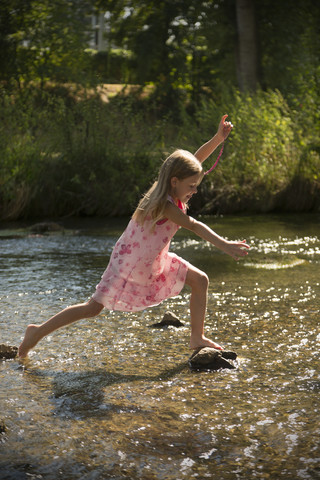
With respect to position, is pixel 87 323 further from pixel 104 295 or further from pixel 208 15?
pixel 208 15

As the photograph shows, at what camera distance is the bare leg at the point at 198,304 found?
470 cm

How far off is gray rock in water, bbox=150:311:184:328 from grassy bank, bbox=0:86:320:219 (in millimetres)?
7366

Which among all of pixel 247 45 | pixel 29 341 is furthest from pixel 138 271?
pixel 247 45

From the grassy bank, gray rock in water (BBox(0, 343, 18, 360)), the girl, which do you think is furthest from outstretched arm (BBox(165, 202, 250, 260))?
the grassy bank

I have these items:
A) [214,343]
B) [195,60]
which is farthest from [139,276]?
[195,60]

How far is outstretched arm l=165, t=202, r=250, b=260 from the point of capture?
4270 mm

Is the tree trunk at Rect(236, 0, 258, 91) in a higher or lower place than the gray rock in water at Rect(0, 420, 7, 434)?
higher

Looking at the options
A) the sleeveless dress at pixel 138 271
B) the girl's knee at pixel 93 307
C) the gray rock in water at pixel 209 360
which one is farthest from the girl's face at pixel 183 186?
the gray rock in water at pixel 209 360

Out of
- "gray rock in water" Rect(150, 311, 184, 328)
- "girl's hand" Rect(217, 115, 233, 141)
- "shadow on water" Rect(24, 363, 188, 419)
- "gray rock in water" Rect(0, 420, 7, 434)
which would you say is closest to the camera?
"gray rock in water" Rect(0, 420, 7, 434)

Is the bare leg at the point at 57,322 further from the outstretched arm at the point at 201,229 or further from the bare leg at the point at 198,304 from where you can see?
the outstretched arm at the point at 201,229

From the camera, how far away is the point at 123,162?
1353cm

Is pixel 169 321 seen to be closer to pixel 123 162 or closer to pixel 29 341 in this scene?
pixel 29 341

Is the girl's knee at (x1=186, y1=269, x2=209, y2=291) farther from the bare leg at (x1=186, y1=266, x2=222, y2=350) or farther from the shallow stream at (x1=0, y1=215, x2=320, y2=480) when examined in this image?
the shallow stream at (x1=0, y1=215, x2=320, y2=480)

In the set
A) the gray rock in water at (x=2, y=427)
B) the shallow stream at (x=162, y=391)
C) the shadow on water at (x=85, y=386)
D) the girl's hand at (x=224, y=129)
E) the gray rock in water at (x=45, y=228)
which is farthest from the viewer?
the gray rock in water at (x=45, y=228)
